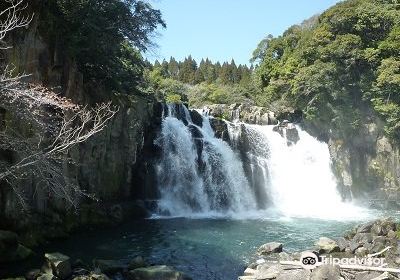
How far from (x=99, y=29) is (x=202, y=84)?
158ft

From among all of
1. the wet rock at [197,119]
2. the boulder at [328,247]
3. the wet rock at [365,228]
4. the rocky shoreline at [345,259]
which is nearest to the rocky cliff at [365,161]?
the wet rock at [197,119]

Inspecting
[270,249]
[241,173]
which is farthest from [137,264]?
[241,173]

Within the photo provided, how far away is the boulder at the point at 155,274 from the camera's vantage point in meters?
13.7

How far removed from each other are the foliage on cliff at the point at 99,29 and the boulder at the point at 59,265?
10.9 metres

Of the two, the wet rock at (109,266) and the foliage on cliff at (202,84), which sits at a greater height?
the foliage on cliff at (202,84)

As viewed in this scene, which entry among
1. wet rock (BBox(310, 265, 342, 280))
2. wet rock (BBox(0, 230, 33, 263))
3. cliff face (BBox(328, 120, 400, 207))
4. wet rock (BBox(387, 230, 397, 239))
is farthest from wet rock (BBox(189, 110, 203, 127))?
wet rock (BBox(310, 265, 342, 280))

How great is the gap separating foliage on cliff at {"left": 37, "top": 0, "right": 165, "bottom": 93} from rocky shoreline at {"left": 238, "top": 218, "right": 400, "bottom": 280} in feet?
43.1

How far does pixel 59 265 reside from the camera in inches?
532

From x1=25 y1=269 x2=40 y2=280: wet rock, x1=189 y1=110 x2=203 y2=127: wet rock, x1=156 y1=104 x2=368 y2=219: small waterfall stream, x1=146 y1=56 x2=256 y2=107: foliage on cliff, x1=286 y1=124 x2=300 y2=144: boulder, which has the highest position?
x1=146 y1=56 x2=256 y2=107: foliage on cliff

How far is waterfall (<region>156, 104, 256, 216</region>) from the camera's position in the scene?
28547mm

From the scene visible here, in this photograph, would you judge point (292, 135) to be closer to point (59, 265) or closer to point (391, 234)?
point (391, 234)

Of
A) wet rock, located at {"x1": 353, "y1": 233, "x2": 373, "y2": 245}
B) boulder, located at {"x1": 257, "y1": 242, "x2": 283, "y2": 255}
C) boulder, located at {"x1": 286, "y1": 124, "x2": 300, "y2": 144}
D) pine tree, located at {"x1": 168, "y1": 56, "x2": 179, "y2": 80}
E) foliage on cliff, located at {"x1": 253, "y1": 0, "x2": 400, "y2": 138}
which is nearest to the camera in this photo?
boulder, located at {"x1": 257, "y1": 242, "x2": 283, "y2": 255}

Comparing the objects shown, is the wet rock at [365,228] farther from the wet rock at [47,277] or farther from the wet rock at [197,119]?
the wet rock at [197,119]

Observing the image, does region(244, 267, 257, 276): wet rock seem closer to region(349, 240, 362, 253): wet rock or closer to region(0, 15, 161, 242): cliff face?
region(349, 240, 362, 253): wet rock
